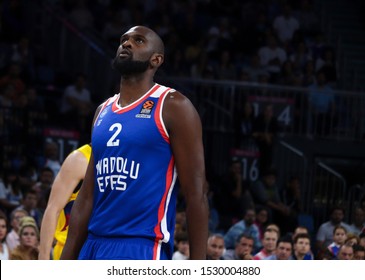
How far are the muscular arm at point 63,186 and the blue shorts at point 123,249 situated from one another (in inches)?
80.5

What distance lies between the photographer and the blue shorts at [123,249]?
5.25m

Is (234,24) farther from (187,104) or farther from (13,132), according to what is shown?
(187,104)

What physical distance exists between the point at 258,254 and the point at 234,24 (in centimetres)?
874

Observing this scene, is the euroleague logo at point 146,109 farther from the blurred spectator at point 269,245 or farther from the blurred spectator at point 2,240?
the blurred spectator at point 269,245

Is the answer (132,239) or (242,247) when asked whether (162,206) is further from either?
(242,247)

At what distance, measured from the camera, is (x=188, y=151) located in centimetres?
527

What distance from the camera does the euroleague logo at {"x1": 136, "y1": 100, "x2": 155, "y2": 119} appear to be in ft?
17.5

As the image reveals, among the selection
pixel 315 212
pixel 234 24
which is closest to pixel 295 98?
pixel 315 212

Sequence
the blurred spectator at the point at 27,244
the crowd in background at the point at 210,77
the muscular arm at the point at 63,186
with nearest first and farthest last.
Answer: the muscular arm at the point at 63,186
the blurred spectator at the point at 27,244
the crowd in background at the point at 210,77

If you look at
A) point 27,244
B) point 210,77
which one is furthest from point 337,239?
point 210,77

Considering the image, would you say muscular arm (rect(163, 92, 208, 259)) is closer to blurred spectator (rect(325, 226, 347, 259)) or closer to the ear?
the ear

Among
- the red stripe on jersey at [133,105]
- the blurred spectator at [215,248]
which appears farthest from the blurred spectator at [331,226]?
the red stripe on jersey at [133,105]

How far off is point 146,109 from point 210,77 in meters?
12.8
